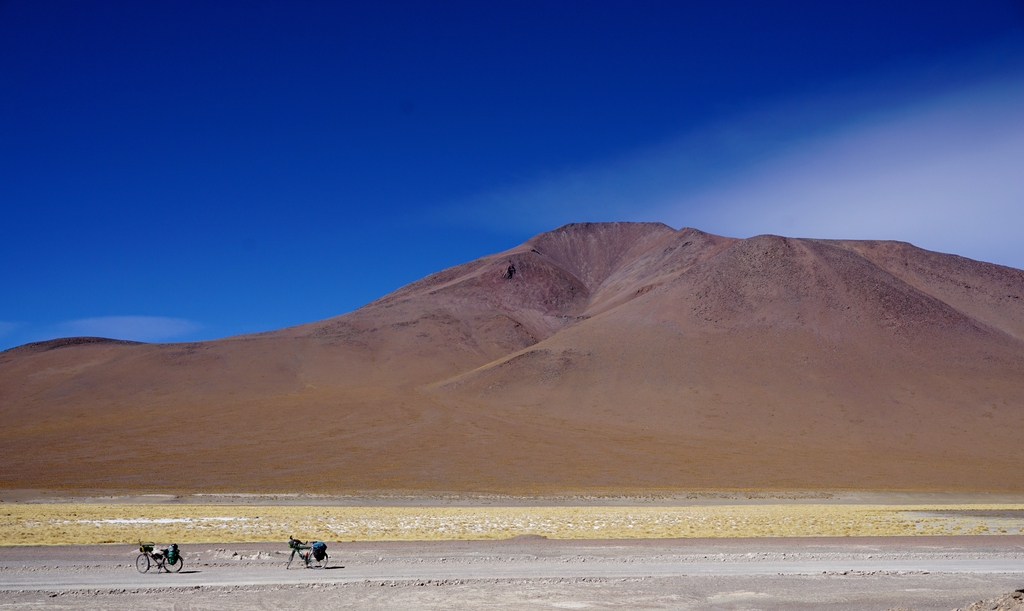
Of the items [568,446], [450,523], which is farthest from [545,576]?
[568,446]

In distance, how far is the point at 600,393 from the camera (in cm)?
6631

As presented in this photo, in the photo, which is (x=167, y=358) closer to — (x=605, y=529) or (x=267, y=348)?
(x=267, y=348)

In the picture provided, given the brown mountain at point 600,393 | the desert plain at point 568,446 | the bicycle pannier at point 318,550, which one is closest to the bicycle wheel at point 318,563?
the bicycle pannier at point 318,550

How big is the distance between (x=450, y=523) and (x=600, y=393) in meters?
43.2

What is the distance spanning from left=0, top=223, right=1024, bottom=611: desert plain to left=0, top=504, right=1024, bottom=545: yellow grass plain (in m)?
0.25

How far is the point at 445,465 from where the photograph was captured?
4759 cm

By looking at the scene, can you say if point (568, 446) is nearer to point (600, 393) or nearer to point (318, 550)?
point (600, 393)

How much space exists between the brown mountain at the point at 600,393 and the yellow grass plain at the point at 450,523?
43.8 feet

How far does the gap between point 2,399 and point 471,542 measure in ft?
246

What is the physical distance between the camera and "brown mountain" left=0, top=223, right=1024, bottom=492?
153 feet

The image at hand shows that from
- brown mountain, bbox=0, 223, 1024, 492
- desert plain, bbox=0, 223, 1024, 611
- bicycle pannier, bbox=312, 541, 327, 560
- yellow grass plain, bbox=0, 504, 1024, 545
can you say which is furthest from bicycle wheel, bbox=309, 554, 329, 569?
brown mountain, bbox=0, 223, 1024, 492

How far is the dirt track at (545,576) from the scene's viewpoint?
12.6 m

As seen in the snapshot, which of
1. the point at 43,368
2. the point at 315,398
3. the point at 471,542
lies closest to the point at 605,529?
the point at 471,542

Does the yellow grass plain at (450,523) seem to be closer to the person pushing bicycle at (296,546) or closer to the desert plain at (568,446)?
the desert plain at (568,446)
